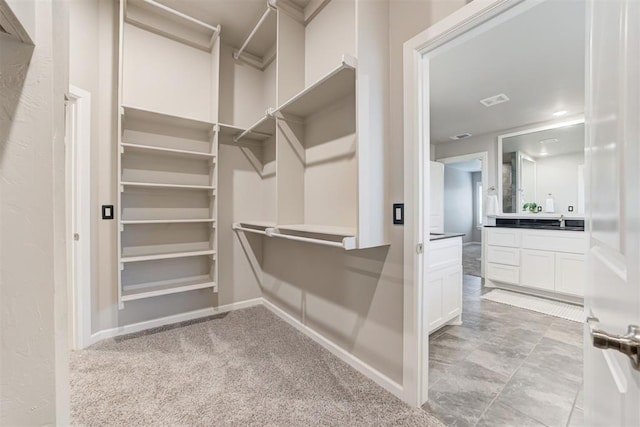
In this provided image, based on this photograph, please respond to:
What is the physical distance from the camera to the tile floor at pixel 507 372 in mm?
1498

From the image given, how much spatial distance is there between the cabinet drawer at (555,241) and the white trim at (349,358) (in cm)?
318

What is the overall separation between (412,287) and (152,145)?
2562 mm

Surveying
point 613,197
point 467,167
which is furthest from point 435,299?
point 467,167

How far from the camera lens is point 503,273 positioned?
3848mm

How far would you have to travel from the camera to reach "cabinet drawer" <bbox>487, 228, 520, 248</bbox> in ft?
12.3

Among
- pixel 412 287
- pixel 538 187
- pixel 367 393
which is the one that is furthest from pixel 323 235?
pixel 538 187

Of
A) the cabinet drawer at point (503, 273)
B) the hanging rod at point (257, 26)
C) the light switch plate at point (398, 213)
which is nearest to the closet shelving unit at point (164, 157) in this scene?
the hanging rod at point (257, 26)

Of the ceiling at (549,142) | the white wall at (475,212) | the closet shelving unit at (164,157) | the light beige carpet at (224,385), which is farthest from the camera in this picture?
the white wall at (475,212)

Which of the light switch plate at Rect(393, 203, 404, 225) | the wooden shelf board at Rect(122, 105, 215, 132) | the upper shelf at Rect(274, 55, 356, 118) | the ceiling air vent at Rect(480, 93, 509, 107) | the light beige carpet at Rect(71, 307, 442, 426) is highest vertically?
the ceiling air vent at Rect(480, 93, 509, 107)

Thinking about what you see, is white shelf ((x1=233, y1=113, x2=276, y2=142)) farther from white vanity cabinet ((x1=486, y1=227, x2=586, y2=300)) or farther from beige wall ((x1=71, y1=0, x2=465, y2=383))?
white vanity cabinet ((x1=486, y1=227, x2=586, y2=300))

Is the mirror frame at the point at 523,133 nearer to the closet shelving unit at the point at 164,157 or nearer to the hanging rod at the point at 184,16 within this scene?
the closet shelving unit at the point at 164,157

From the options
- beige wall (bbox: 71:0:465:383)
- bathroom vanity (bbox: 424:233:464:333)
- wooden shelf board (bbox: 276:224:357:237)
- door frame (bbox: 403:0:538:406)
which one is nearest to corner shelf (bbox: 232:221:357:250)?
wooden shelf board (bbox: 276:224:357:237)

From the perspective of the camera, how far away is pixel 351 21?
1.83 m

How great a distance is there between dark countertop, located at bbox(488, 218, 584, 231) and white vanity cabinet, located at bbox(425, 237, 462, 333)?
1.99 m
